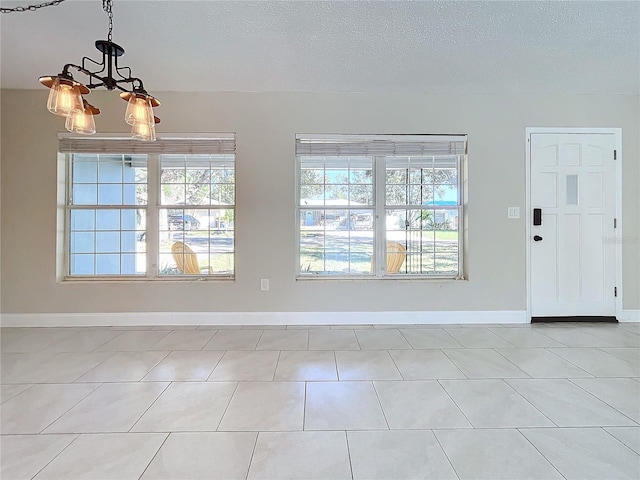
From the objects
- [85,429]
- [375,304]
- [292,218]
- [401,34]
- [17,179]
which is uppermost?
[401,34]

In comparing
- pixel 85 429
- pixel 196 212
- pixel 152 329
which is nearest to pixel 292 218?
pixel 196 212

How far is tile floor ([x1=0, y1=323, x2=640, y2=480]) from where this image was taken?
1.41m

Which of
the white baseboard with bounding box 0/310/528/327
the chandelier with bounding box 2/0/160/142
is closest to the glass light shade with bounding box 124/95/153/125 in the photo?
the chandelier with bounding box 2/0/160/142

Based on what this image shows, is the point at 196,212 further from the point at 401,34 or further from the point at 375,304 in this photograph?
the point at 401,34

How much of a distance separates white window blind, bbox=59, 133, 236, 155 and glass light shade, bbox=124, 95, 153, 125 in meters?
1.66

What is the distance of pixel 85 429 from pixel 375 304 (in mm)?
2625

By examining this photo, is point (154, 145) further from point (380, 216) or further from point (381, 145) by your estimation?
point (380, 216)

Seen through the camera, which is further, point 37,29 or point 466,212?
point 466,212

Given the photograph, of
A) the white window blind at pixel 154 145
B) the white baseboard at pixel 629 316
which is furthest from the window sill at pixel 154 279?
the white baseboard at pixel 629 316

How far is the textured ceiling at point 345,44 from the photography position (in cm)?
224

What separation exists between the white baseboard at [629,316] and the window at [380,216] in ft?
5.83

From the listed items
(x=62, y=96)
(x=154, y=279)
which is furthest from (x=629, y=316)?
(x=62, y=96)

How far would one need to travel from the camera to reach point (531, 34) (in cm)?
249

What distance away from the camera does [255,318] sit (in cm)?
353
